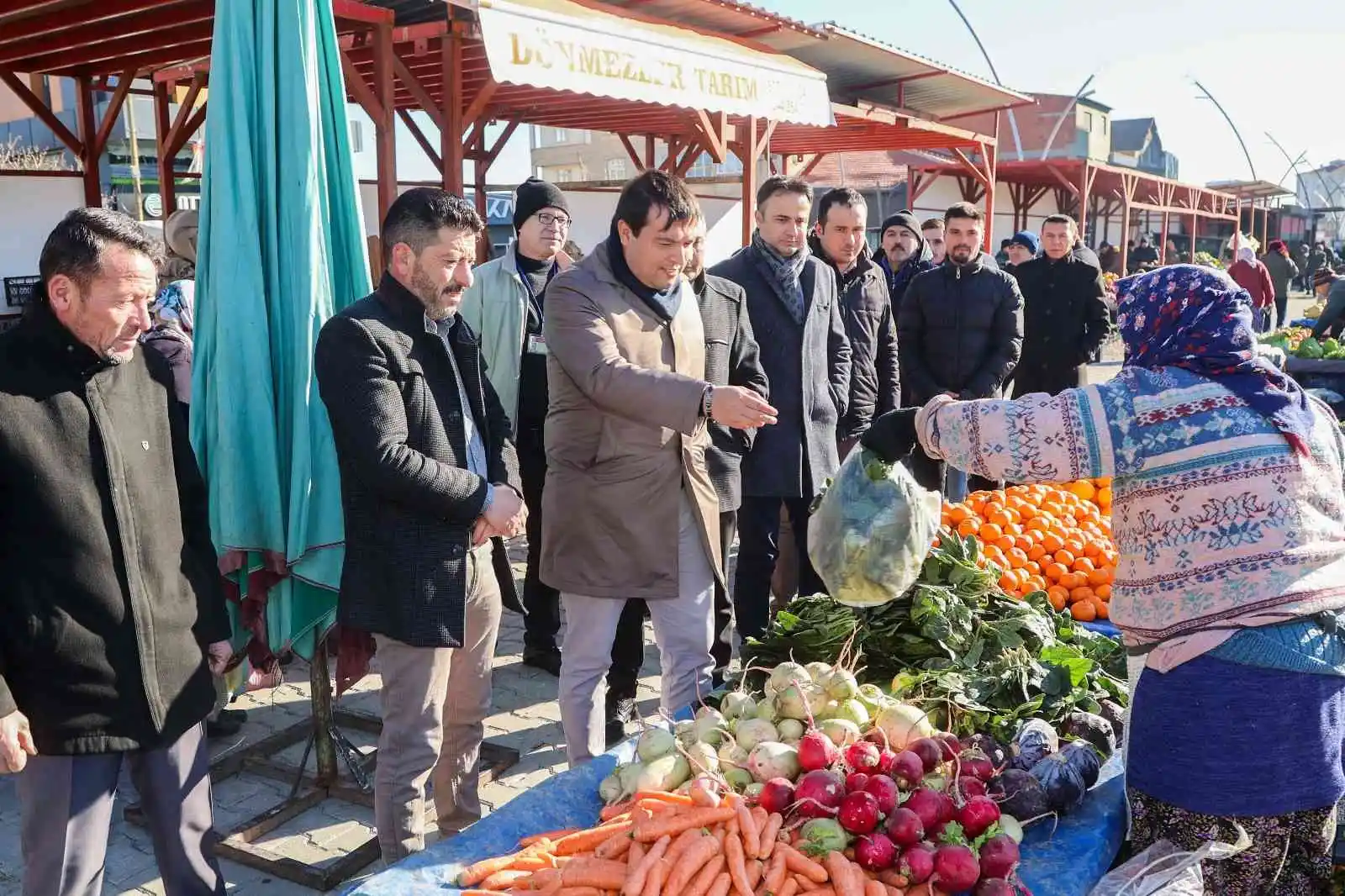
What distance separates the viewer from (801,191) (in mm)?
4164

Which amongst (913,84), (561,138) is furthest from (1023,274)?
(561,138)

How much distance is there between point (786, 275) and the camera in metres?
4.20

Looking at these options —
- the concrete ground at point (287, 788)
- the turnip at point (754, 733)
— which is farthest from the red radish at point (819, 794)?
the concrete ground at point (287, 788)

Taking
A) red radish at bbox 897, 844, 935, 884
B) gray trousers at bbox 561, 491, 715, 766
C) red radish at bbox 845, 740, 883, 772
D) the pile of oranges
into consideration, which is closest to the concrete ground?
gray trousers at bbox 561, 491, 715, 766

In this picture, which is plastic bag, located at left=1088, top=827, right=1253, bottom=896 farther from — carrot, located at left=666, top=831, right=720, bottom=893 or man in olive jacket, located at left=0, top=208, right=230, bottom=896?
man in olive jacket, located at left=0, top=208, right=230, bottom=896

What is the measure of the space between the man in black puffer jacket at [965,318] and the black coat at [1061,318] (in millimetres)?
1106

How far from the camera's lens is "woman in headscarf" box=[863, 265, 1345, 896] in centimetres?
207

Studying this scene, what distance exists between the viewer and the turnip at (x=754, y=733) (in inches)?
101

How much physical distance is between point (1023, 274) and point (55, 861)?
261 inches

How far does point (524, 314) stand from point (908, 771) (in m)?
2.81

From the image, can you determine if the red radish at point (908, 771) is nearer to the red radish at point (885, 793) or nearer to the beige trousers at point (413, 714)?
the red radish at point (885, 793)

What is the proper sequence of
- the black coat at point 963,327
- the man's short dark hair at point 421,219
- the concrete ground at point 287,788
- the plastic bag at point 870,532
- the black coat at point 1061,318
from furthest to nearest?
the black coat at point 1061,318 < the black coat at point 963,327 < the concrete ground at point 287,788 < the plastic bag at point 870,532 < the man's short dark hair at point 421,219

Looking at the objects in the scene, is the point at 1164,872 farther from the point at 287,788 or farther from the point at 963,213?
the point at 963,213

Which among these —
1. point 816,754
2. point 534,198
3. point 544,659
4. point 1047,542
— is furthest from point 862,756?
point 534,198
